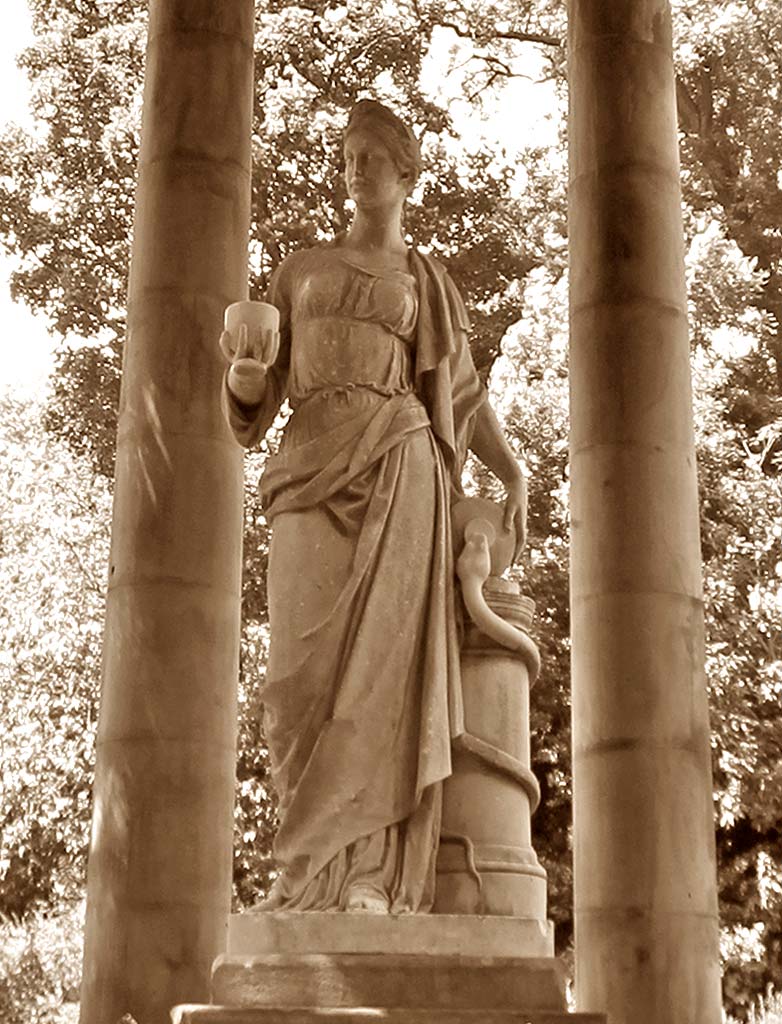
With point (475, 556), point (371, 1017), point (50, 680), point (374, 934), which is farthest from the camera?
point (50, 680)

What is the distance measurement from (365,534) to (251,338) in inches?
71.8

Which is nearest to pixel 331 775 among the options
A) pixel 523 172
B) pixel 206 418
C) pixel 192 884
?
pixel 192 884

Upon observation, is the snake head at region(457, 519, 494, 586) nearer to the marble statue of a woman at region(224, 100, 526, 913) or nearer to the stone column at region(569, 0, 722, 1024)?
the marble statue of a woman at region(224, 100, 526, 913)

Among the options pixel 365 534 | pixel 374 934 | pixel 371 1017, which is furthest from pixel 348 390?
pixel 371 1017

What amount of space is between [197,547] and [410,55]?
89.1ft

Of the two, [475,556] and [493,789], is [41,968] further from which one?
[475,556]

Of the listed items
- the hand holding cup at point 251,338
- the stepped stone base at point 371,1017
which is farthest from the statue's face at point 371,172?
the stepped stone base at point 371,1017

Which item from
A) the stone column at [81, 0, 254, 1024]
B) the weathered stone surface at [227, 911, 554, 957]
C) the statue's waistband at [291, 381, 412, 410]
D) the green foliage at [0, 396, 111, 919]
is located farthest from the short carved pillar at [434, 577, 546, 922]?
the green foliage at [0, 396, 111, 919]

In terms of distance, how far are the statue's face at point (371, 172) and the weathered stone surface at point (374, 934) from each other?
243 inches

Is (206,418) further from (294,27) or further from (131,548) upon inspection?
(294,27)

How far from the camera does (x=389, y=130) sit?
1573cm

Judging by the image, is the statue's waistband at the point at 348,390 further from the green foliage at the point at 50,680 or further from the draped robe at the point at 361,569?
the green foliage at the point at 50,680

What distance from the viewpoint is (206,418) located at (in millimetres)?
22094

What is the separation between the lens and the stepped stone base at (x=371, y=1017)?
12.9 m
